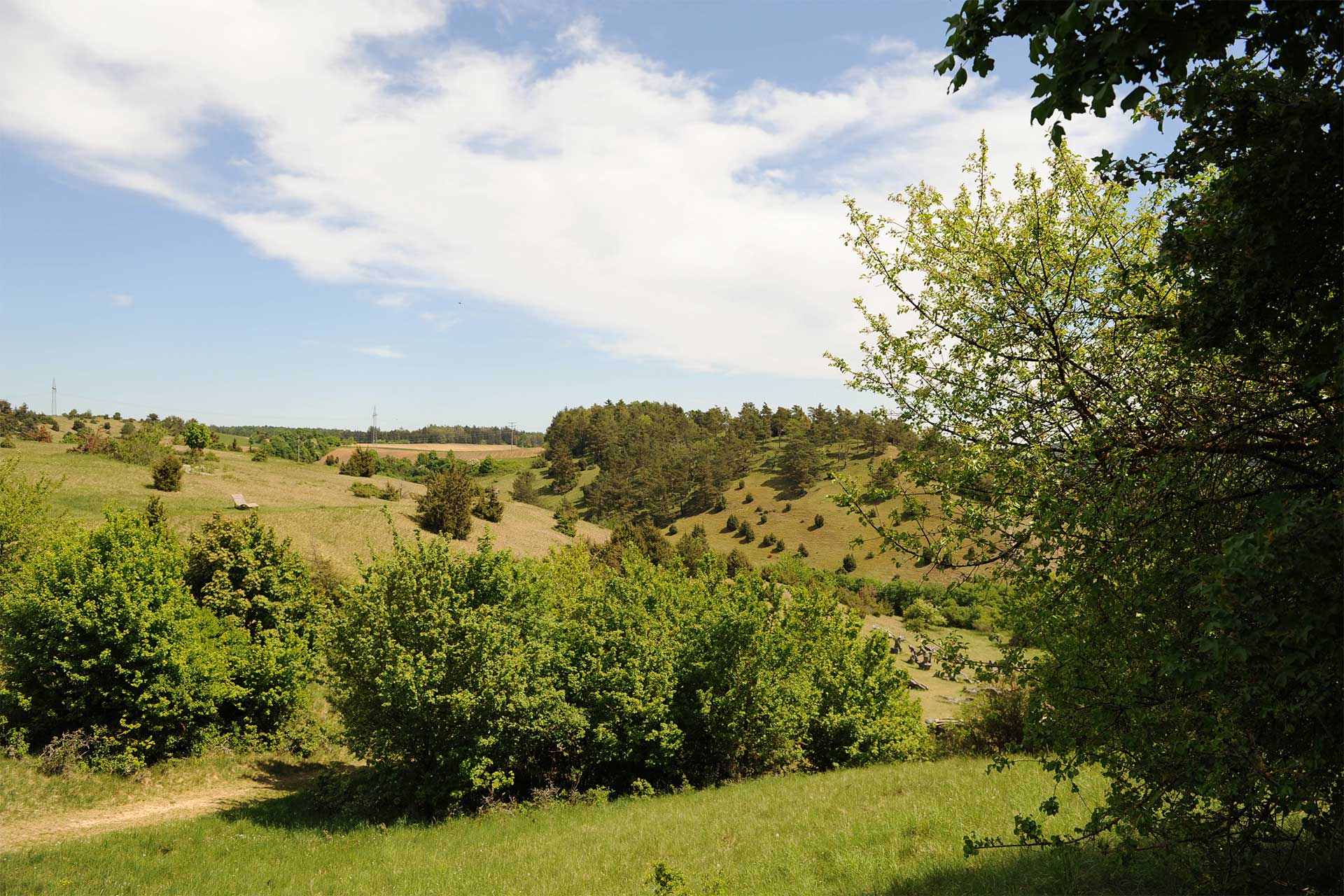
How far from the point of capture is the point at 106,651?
22.0 metres

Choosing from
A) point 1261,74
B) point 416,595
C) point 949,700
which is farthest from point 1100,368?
point 949,700

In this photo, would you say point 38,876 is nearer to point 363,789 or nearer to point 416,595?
point 363,789

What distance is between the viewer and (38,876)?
1348cm

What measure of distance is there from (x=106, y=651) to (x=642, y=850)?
19.3 metres

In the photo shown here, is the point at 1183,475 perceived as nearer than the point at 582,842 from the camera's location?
Yes

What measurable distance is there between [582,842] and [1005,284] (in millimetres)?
13542

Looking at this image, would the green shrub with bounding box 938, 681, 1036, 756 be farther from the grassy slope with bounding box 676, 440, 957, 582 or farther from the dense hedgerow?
the grassy slope with bounding box 676, 440, 957, 582

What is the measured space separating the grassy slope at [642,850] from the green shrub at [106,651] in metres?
6.42

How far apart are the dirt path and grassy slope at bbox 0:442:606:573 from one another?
695 inches

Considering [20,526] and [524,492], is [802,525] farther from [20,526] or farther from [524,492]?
[20,526]

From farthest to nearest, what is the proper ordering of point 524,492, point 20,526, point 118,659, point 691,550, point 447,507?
point 524,492
point 691,550
point 447,507
point 20,526
point 118,659

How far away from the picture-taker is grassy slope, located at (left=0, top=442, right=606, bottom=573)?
49000 millimetres

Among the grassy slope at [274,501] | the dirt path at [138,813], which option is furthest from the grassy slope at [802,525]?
the dirt path at [138,813]

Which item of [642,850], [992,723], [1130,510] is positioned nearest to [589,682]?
[642,850]
